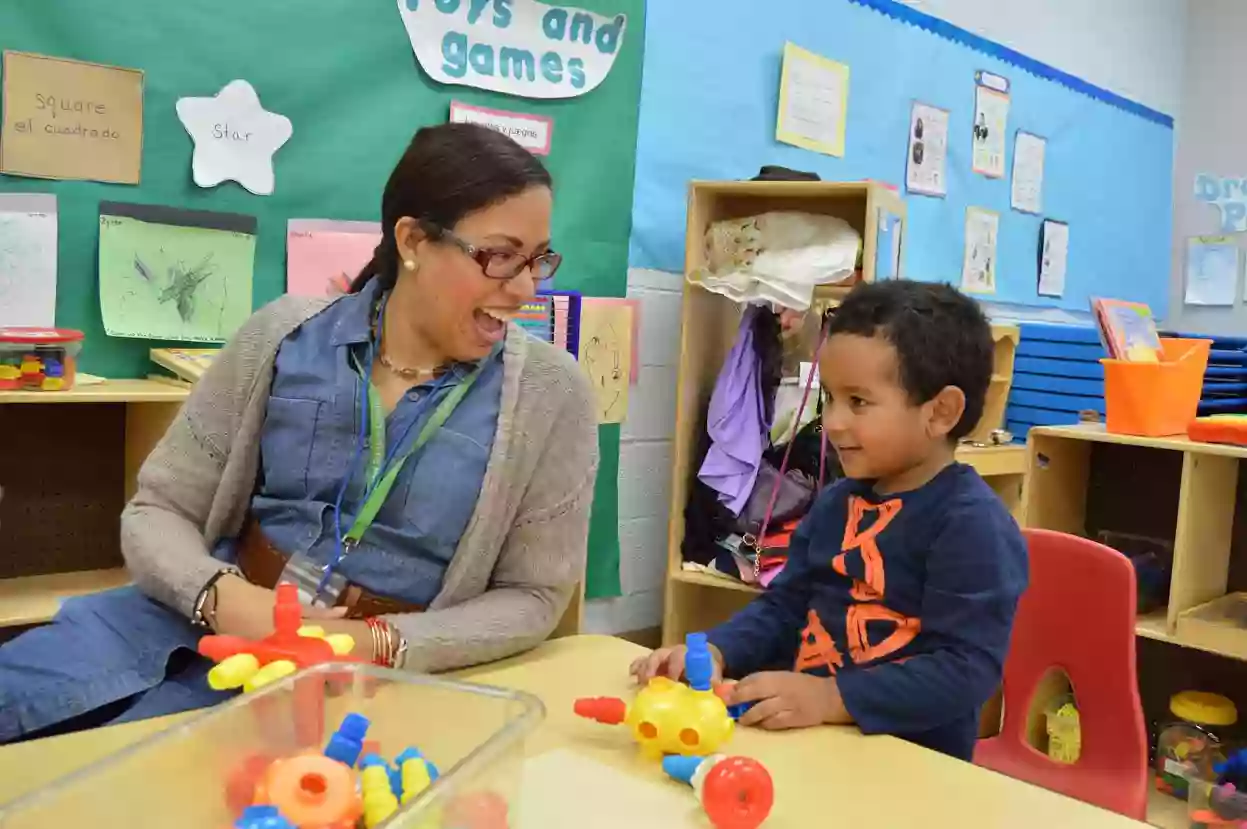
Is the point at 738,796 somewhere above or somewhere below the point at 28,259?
below

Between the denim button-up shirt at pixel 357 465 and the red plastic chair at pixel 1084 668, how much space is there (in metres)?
0.85

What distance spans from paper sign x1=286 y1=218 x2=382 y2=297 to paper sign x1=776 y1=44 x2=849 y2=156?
1.46 meters

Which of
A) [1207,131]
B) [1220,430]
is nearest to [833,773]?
[1220,430]

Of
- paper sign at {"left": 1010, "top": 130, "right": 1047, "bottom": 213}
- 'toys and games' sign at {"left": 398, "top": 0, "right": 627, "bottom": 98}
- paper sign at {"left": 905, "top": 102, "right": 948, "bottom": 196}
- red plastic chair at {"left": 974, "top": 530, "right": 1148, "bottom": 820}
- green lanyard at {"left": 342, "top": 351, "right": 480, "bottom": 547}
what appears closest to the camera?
green lanyard at {"left": 342, "top": 351, "right": 480, "bottom": 547}

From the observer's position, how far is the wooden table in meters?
0.85

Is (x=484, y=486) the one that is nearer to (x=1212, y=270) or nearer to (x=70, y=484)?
(x=70, y=484)

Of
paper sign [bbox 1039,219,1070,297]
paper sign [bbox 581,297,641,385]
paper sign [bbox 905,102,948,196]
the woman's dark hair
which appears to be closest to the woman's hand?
the woman's dark hair

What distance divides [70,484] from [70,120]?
2.35 feet

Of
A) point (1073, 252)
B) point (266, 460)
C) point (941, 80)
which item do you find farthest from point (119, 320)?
point (1073, 252)

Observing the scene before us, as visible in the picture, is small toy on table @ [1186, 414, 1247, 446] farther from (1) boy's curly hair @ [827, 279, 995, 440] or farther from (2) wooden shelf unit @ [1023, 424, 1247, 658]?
(1) boy's curly hair @ [827, 279, 995, 440]

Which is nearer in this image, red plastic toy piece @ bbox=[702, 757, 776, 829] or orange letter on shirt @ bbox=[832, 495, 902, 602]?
red plastic toy piece @ bbox=[702, 757, 776, 829]

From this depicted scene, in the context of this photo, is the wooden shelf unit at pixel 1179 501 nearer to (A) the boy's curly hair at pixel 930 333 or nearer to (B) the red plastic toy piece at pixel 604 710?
(A) the boy's curly hair at pixel 930 333

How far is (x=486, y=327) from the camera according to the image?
1342 mm

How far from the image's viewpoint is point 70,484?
2215 millimetres
